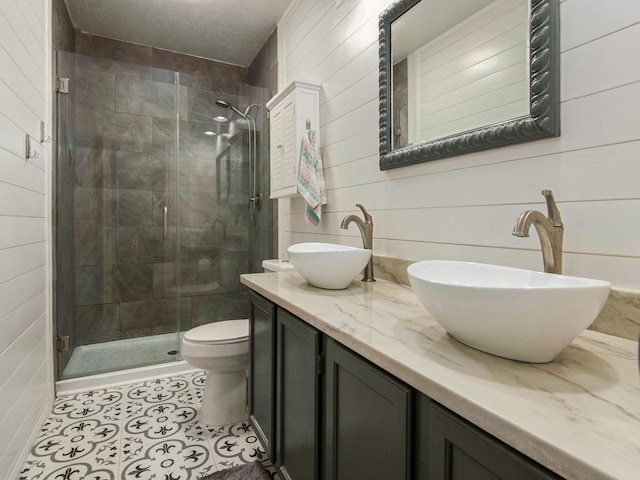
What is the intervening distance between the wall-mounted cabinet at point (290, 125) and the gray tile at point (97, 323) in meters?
1.76

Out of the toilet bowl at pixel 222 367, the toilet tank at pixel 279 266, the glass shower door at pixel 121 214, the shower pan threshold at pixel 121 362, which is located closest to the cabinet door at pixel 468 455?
the toilet bowl at pixel 222 367

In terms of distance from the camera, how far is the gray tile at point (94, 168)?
8.86ft

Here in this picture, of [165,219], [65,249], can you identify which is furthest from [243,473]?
[165,219]

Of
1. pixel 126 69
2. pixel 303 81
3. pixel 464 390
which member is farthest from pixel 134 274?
pixel 464 390

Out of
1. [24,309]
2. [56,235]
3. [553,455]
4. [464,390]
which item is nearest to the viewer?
[553,455]

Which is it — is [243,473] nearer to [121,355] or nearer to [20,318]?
[20,318]

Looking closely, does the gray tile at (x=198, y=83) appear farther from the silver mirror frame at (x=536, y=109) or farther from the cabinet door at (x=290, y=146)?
the silver mirror frame at (x=536, y=109)

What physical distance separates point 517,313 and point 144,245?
302 cm

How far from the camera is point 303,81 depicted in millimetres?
2080

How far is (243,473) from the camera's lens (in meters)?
1.51

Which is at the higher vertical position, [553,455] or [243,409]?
[553,455]

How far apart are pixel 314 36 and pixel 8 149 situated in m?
1.72

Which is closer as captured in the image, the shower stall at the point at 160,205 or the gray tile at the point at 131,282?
the shower stall at the point at 160,205

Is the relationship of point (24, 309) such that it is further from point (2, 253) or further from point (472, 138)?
point (472, 138)
